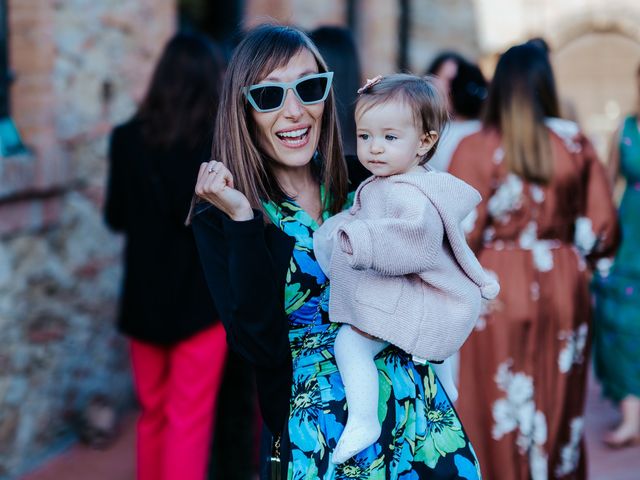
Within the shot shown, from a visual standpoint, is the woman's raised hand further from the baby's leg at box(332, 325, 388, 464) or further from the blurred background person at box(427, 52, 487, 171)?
the blurred background person at box(427, 52, 487, 171)

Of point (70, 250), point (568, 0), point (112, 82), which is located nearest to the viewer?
point (70, 250)

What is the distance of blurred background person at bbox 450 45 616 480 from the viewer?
4.03m

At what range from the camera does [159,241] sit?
4.08 meters

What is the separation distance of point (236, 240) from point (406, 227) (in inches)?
14.6

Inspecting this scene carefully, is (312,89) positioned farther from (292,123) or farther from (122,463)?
(122,463)

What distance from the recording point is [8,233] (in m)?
4.41

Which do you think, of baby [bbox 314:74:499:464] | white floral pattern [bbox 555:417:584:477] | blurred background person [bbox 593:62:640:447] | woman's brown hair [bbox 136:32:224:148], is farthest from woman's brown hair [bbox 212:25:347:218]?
blurred background person [bbox 593:62:640:447]

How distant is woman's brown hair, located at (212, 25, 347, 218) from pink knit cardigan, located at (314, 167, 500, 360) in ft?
0.80

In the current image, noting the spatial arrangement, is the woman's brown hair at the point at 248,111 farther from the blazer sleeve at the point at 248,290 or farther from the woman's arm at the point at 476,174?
the woman's arm at the point at 476,174

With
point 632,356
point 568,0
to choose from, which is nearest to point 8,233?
point 632,356

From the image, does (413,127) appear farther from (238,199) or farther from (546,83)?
(546,83)

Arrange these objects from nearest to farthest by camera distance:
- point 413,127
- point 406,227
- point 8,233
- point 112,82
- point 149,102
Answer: point 406,227
point 413,127
point 149,102
point 8,233
point 112,82

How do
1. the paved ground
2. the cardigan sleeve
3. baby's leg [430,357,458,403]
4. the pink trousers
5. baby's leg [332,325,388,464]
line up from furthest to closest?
the paved ground → the pink trousers → baby's leg [430,357,458,403] → baby's leg [332,325,388,464] → the cardigan sleeve

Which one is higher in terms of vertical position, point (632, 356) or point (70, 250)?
point (70, 250)
